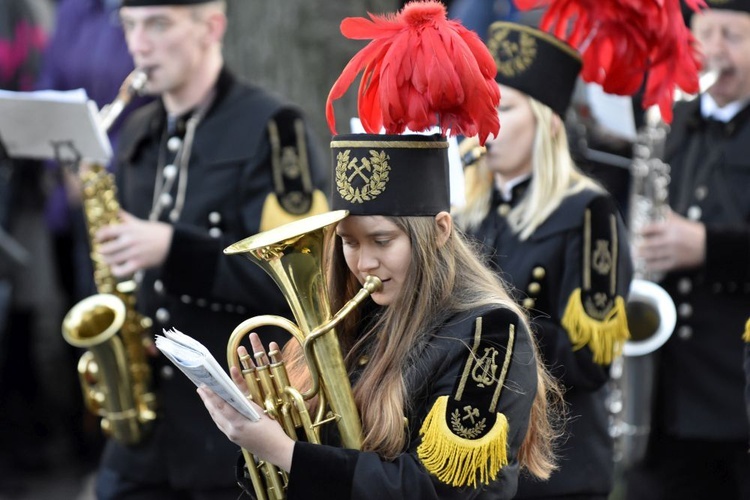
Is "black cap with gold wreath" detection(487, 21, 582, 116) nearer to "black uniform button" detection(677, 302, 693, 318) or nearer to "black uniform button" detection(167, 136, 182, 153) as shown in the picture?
"black uniform button" detection(677, 302, 693, 318)

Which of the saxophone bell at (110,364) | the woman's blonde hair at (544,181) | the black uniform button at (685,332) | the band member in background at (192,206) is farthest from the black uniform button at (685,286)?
the saxophone bell at (110,364)

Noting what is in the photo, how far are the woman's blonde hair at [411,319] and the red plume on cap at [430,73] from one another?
0.90ft

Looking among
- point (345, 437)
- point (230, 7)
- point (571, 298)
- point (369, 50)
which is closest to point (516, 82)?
point (571, 298)

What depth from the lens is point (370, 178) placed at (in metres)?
3.79

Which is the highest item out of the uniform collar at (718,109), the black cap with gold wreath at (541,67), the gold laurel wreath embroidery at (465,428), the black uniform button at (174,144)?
the black cap with gold wreath at (541,67)

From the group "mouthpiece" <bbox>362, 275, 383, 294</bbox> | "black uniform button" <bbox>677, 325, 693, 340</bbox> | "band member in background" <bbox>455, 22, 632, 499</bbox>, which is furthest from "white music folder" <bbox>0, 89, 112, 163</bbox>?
"black uniform button" <bbox>677, 325, 693, 340</bbox>

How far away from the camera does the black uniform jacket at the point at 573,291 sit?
16.3 ft

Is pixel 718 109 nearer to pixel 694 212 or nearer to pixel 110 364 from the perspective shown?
pixel 694 212

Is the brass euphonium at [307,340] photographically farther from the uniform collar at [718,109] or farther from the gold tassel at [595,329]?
the uniform collar at [718,109]

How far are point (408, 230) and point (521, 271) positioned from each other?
1.37m

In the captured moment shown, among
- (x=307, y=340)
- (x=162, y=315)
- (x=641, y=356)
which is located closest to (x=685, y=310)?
(x=641, y=356)

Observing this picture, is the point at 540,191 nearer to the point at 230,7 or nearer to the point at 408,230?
the point at 408,230

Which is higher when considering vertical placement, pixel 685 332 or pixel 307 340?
pixel 307 340

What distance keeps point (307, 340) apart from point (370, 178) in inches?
17.6
